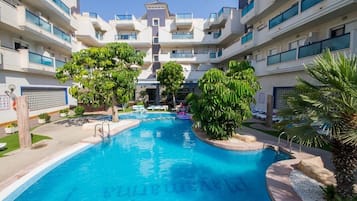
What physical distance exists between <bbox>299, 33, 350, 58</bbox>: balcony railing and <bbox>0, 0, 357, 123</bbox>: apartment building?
0.17 ft

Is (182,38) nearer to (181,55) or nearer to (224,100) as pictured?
(181,55)

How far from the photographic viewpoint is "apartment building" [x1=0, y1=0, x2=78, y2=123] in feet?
44.1

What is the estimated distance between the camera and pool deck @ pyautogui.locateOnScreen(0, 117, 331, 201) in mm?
6012

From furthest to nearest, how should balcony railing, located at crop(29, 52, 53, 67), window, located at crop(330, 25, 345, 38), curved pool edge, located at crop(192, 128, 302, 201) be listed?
balcony railing, located at crop(29, 52, 53, 67), window, located at crop(330, 25, 345, 38), curved pool edge, located at crop(192, 128, 302, 201)

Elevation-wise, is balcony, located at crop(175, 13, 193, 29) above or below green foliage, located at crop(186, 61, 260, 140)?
above

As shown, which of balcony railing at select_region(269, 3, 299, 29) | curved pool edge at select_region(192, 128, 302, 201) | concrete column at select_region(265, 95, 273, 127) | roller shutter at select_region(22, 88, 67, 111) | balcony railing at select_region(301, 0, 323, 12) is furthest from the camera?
roller shutter at select_region(22, 88, 67, 111)

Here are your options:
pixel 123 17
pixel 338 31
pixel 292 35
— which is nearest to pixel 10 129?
pixel 292 35

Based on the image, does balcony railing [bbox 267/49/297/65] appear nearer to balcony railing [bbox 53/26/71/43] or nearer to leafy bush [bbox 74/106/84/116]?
leafy bush [bbox 74/106/84/116]

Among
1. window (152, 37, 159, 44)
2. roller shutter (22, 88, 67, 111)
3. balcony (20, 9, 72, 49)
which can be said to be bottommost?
roller shutter (22, 88, 67, 111)

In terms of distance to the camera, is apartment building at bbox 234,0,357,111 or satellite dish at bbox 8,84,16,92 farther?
satellite dish at bbox 8,84,16,92

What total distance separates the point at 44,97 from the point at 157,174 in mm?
16513

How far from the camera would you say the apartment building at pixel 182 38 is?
40.1 ft

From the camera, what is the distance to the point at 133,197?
6254 mm

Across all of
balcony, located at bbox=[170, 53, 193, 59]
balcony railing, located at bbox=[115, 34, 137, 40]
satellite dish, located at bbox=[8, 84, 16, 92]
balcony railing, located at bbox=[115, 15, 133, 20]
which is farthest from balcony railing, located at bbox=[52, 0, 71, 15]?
balcony, located at bbox=[170, 53, 193, 59]
